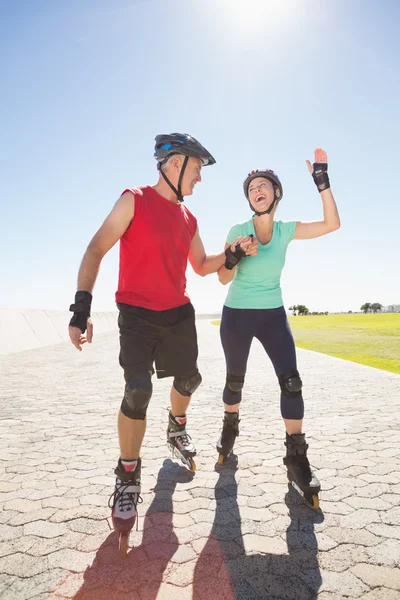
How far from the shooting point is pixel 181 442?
400 centimetres

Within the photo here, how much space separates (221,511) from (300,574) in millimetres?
858

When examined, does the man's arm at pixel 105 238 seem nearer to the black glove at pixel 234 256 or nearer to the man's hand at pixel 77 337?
the man's hand at pixel 77 337

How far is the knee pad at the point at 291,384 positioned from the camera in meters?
3.52

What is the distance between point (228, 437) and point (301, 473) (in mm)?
1042

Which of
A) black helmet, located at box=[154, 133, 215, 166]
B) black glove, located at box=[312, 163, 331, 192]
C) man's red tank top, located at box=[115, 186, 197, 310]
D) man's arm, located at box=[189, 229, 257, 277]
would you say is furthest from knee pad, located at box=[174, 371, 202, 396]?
black glove, located at box=[312, 163, 331, 192]

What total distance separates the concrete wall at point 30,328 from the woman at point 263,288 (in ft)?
42.7

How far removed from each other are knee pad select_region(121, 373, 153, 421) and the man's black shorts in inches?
3.0

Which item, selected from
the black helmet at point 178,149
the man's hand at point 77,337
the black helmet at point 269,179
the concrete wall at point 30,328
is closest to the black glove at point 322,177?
the black helmet at point 269,179

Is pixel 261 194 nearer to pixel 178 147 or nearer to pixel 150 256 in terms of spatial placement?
pixel 178 147

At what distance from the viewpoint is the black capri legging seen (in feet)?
11.7

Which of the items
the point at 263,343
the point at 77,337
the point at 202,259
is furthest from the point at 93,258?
the point at 263,343

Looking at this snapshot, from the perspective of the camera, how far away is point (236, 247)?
148 inches

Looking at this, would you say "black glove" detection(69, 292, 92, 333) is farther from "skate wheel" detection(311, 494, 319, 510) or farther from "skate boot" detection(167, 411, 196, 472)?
"skate wheel" detection(311, 494, 319, 510)

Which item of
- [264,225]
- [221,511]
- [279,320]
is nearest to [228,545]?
[221,511]
